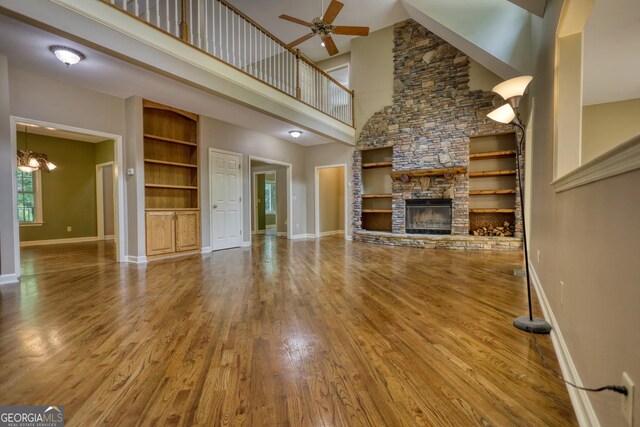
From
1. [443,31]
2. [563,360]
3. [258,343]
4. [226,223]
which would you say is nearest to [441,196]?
[443,31]

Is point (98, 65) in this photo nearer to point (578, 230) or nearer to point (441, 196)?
point (578, 230)

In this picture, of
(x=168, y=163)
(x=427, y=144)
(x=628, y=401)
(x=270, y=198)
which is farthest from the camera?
(x=270, y=198)

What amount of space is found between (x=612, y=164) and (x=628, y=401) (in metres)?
0.69

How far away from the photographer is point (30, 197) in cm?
700

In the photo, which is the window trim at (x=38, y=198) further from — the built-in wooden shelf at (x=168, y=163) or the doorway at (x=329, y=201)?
the doorway at (x=329, y=201)

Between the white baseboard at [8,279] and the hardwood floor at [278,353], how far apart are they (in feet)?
0.60

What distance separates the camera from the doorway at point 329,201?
27.1 feet

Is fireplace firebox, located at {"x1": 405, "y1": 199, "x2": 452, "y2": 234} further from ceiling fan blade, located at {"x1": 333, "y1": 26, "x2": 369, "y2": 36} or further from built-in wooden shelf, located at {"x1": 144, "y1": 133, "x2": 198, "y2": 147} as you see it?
built-in wooden shelf, located at {"x1": 144, "y1": 133, "x2": 198, "y2": 147}

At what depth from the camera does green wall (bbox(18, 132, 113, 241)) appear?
707 centimetres

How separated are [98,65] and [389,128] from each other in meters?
5.58

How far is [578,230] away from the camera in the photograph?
1430 mm

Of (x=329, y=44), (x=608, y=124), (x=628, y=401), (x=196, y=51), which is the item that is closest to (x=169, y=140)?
(x=196, y=51)

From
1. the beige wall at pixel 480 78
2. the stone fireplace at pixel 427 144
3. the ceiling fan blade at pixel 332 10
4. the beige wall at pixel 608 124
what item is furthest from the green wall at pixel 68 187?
the beige wall at pixel 608 124

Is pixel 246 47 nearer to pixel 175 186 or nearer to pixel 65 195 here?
pixel 175 186
